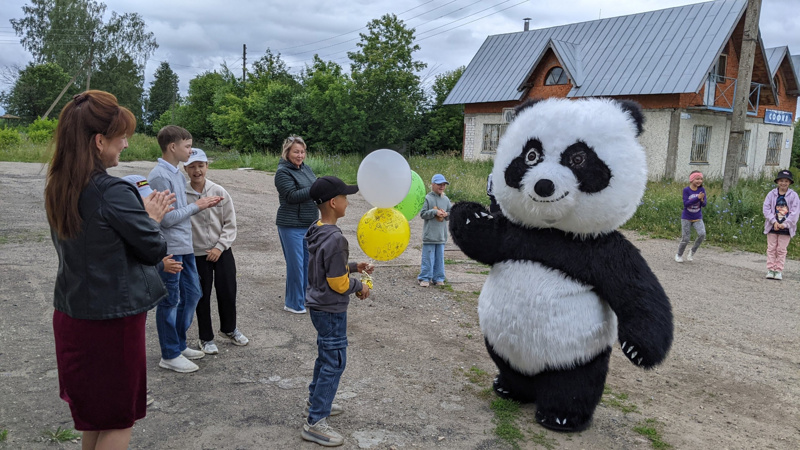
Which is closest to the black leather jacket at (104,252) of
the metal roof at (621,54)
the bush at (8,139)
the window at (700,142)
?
the metal roof at (621,54)

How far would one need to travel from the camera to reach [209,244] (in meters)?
4.45

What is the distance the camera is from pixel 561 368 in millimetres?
3348

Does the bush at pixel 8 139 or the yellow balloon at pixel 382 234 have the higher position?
the bush at pixel 8 139

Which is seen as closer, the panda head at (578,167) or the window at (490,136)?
the panda head at (578,167)

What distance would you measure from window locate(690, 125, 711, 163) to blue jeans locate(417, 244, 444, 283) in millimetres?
15292

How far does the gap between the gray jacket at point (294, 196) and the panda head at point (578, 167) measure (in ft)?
8.16

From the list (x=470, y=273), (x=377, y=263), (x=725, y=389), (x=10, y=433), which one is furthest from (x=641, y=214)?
(x=10, y=433)

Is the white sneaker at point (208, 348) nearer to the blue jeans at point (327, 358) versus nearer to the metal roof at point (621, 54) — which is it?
the blue jeans at point (327, 358)

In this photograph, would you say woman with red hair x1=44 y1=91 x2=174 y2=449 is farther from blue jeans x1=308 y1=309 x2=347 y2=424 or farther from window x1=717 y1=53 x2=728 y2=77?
window x1=717 y1=53 x2=728 y2=77

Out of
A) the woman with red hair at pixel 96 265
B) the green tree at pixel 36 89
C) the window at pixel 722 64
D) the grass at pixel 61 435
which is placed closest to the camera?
the woman with red hair at pixel 96 265

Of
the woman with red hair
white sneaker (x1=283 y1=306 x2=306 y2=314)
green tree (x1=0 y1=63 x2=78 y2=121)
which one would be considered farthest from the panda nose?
green tree (x1=0 y1=63 x2=78 y2=121)

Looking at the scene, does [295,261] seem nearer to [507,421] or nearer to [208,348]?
[208,348]

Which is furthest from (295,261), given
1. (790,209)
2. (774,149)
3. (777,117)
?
(774,149)

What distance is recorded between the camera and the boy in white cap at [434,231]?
6.74 meters
